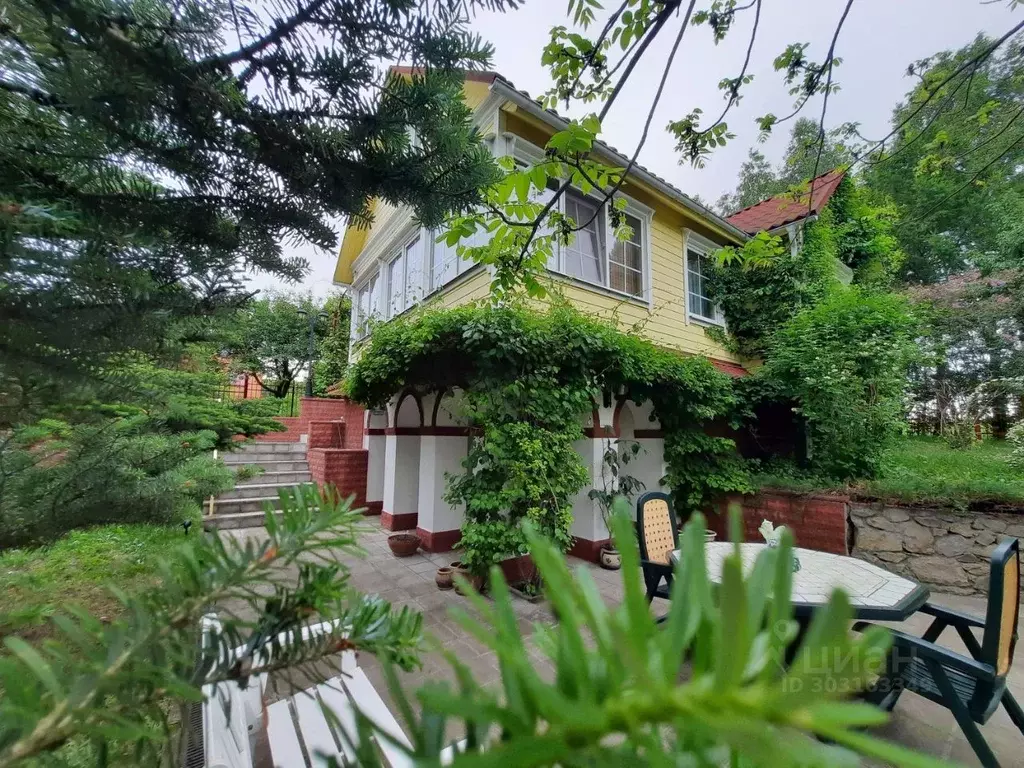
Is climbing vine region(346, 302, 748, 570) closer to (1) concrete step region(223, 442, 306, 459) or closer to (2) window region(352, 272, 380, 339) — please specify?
(2) window region(352, 272, 380, 339)

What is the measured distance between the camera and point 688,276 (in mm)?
8359

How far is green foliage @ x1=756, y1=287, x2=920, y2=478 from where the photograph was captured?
562cm

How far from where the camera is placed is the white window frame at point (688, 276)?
322 inches

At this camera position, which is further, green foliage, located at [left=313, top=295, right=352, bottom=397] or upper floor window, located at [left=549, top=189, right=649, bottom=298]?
green foliage, located at [left=313, top=295, right=352, bottom=397]

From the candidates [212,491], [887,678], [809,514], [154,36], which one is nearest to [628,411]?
[809,514]

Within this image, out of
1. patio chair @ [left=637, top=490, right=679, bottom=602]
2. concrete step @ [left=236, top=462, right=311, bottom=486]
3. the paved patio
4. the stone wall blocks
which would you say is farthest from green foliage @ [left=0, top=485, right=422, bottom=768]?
concrete step @ [left=236, top=462, right=311, bottom=486]

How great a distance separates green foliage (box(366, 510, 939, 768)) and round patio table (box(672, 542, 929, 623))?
2188 mm

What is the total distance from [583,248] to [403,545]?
15.4 feet

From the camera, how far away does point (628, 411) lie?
21.9 ft

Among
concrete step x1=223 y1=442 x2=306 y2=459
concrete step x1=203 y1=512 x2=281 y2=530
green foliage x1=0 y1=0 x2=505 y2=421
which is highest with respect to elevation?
green foliage x1=0 y1=0 x2=505 y2=421

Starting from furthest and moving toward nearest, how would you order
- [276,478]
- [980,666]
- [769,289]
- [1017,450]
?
[276,478], [769,289], [1017,450], [980,666]

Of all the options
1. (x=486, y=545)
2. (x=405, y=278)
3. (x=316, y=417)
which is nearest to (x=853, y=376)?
(x=486, y=545)

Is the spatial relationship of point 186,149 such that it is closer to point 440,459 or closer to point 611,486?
point 440,459

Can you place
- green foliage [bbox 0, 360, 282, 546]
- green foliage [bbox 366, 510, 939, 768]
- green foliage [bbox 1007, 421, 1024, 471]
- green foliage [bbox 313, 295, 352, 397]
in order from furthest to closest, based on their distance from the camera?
green foliage [bbox 313, 295, 352, 397]
green foliage [bbox 1007, 421, 1024, 471]
green foliage [bbox 0, 360, 282, 546]
green foliage [bbox 366, 510, 939, 768]
